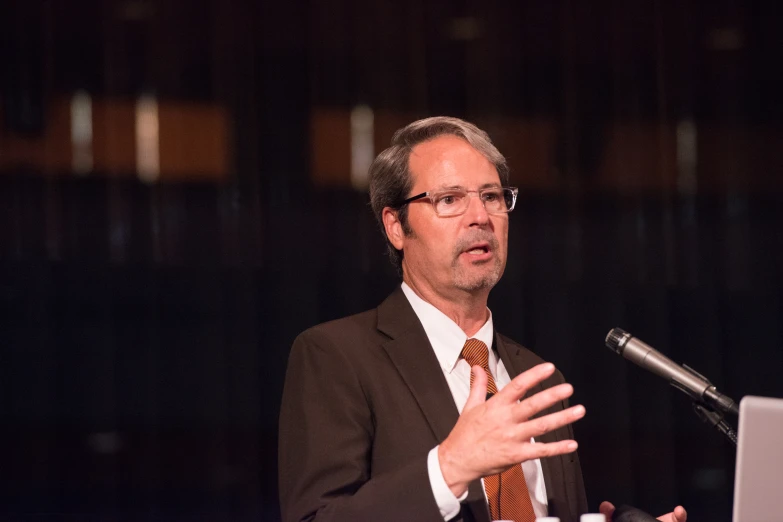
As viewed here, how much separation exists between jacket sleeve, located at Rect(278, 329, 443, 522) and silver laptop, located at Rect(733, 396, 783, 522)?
49cm

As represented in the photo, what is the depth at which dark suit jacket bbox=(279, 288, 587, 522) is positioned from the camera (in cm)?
153

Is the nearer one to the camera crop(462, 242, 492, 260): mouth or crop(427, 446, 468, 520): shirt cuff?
crop(427, 446, 468, 520): shirt cuff

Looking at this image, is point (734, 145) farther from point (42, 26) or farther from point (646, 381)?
point (42, 26)

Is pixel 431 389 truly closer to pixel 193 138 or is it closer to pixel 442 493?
pixel 442 493

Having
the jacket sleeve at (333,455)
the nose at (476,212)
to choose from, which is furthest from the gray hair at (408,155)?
the jacket sleeve at (333,455)

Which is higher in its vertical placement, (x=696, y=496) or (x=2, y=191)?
(x=2, y=191)

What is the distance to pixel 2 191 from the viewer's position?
369cm

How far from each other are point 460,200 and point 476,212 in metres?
0.05

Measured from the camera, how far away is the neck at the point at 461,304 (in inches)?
76.5

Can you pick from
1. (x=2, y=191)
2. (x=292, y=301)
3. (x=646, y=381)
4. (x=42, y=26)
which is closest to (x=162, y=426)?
(x=292, y=301)

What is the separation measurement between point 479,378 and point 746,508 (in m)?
0.45

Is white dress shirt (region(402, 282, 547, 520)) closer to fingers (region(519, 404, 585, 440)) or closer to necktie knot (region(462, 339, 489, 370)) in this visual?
necktie knot (region(462, 339, 489, 370))

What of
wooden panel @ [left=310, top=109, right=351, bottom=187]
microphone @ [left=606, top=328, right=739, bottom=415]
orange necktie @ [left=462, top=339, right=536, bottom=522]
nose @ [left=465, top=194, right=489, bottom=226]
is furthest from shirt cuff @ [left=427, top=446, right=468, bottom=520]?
wooden panel @ [left=310, top=109, right=351, bottom=187]

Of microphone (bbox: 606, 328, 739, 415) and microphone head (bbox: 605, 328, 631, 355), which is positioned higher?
microphone head (bbox: 605, 328, 631, 355)
